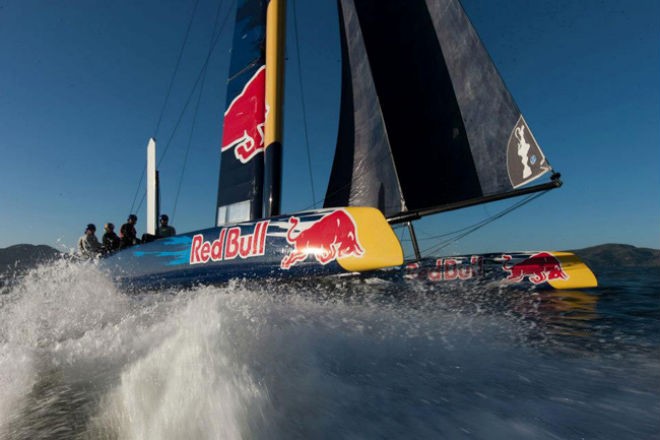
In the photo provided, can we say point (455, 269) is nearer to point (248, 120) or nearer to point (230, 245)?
point (230, 245)

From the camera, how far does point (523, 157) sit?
4.52 m

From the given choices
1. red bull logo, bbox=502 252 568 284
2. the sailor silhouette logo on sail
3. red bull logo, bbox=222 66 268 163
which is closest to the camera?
the sailor silhouette logo on sail

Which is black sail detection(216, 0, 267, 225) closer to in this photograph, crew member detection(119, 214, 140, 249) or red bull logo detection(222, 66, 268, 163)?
red bull logo detection(222, 66, 268, 163)

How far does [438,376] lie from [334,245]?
182cm

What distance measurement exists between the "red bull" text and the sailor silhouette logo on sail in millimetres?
3485

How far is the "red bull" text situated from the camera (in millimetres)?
3666

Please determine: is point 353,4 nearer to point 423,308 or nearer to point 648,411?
point 423,308

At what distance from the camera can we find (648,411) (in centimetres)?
119

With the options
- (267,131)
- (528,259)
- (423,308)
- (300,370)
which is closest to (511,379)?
(300,370)

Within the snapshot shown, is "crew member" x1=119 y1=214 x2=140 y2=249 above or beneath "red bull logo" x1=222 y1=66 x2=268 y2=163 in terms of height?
beneath

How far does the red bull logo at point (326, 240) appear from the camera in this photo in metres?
3.12

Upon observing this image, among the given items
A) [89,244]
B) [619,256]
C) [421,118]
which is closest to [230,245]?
[421,118]

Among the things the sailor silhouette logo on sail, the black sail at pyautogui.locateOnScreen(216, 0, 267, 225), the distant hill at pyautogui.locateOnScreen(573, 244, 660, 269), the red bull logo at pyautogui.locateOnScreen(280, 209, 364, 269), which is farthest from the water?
the distant hill at pyautogui.locateOnScreen(573, 244, 660, 269)

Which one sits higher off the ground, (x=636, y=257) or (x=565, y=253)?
(x=565, y=253)
